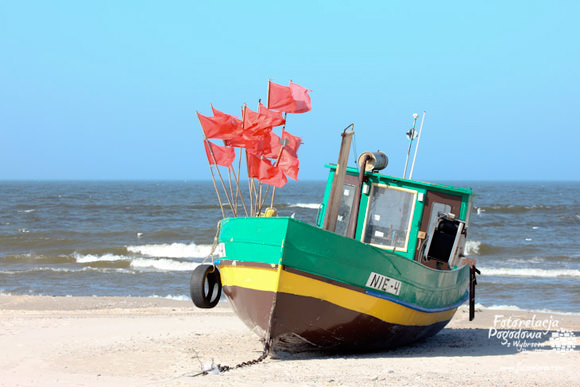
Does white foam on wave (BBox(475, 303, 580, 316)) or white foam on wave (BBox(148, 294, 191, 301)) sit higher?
white foam on wave (BBox(475, 303, 580, 316))

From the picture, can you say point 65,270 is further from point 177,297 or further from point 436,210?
point 436,210

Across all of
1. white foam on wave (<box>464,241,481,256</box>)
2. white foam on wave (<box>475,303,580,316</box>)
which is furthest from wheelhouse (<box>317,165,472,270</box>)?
white foam on wave (<box>464,241,481,256</box>)

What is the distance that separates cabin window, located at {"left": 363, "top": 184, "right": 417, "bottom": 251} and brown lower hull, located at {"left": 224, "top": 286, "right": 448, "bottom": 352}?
1.24 meters

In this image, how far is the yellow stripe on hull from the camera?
773 cm

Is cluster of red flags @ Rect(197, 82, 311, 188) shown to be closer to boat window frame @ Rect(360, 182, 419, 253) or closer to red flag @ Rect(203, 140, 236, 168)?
red flag @ Rect(203, 140, 236, 168)

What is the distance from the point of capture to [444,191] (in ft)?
31.2

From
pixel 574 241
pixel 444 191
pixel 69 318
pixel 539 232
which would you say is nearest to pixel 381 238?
pixel 444 191

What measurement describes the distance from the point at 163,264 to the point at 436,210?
14536 mm

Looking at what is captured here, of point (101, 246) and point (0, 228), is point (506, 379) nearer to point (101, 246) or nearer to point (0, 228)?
point (101, 246)

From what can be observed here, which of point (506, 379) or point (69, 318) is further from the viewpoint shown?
point (69, 318)

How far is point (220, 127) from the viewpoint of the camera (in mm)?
9211

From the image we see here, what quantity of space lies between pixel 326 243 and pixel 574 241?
26401 millimetres

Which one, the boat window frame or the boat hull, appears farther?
the boat window frame

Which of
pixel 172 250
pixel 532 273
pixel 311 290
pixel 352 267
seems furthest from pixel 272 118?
pixel 172 250
